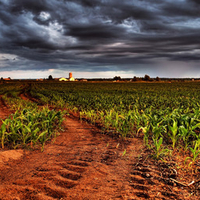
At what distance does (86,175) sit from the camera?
128 inches

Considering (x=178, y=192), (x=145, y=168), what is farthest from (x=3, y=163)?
(x=178, y=192)

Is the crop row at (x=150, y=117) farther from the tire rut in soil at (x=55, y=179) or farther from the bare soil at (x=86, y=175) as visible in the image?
the tire rut in soil at (x=55, y=179)

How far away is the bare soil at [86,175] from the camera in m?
2.73

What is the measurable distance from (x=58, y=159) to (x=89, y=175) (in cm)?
106

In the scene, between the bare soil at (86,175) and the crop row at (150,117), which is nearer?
the bare soil at (86,175)

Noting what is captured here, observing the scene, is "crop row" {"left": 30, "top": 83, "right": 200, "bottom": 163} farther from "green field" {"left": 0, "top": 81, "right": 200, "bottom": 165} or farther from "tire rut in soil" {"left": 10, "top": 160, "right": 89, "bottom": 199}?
"tire rut in soil" {"left": 10, "top": 160, "right": 89, "bottom": 199}

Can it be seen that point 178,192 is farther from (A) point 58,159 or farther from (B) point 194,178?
(A) point 58,159

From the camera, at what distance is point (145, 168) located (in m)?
3.56

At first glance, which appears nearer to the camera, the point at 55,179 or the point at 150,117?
the point at 55,179

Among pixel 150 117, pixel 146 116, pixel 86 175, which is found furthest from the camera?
pixel 146 116

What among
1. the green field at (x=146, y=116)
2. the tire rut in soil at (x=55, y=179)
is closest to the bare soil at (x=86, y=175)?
the tire rut in soil at (x=55, y=179)

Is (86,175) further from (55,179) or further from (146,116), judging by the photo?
(146,116)

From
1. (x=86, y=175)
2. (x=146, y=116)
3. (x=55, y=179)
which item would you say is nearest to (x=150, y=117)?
(x=146, y=116)

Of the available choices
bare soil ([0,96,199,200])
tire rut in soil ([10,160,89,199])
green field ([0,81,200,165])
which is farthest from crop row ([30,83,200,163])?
tire rut in soil ([10,160,89,199])
